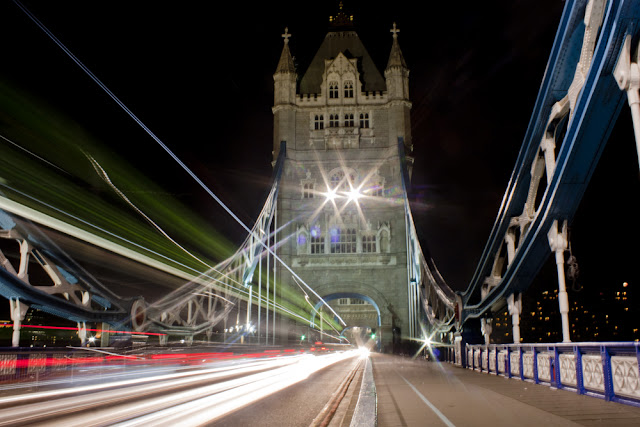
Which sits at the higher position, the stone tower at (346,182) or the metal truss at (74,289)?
the stone tower at (346,182)

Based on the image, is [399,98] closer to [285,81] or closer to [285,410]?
[285,81]

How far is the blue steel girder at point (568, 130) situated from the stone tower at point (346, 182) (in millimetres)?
26418

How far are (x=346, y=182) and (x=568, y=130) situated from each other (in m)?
33.1

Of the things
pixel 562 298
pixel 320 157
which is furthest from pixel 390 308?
pixel 562 298

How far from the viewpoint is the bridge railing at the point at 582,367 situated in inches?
285

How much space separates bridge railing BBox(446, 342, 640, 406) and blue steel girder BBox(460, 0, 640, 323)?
1989mm

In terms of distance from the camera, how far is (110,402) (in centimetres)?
806

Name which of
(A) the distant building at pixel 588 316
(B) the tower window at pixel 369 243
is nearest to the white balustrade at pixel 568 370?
(B) the tower window at pixel 369 243

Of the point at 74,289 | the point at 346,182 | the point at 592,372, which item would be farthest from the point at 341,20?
the point at 592,372

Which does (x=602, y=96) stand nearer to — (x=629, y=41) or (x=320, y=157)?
(x=629, y=41)

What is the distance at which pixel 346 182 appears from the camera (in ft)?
139

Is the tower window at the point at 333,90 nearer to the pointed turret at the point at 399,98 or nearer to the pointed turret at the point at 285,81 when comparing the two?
the pointed turret at the point at 285,81

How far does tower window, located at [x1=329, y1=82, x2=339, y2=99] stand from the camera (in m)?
45.5

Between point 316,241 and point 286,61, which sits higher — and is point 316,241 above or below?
below
